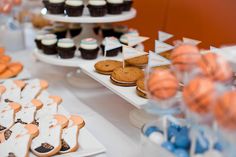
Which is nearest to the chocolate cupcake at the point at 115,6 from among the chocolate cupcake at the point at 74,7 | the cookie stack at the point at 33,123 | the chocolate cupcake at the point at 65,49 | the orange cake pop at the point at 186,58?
the chocolate cupcake at the point at 74,7

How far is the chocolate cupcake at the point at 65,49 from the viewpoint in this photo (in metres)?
1.34

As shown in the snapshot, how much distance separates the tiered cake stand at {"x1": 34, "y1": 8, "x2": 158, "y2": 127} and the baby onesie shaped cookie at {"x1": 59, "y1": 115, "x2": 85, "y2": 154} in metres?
0.16

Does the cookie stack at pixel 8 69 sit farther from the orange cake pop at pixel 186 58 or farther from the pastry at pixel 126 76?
the orange cake pop at pixel 186 58

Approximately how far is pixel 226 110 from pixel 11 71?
1.14 m

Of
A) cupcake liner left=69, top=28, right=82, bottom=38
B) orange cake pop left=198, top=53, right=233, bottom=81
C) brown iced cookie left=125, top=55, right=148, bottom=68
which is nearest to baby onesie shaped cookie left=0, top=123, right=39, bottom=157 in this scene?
brown iced cookie left=125, top=55, right=148, bottom=68

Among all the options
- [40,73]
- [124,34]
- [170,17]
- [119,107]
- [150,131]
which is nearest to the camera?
[150,131]

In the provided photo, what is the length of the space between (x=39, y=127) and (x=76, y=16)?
1.77 ft

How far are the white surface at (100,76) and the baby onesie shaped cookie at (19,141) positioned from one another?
0.29 m

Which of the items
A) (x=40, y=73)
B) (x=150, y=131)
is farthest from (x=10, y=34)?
(x=150, y=131)

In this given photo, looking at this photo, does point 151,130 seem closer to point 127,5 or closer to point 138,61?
point 138,61

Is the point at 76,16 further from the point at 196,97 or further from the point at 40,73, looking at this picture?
the point at 196,97

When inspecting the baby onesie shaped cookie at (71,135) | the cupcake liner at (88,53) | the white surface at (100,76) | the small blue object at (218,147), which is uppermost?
the small blue object at (218,147)

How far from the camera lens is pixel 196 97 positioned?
0.64 meters

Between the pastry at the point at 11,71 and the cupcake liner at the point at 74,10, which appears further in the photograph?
the pastry at the point at 11,71
